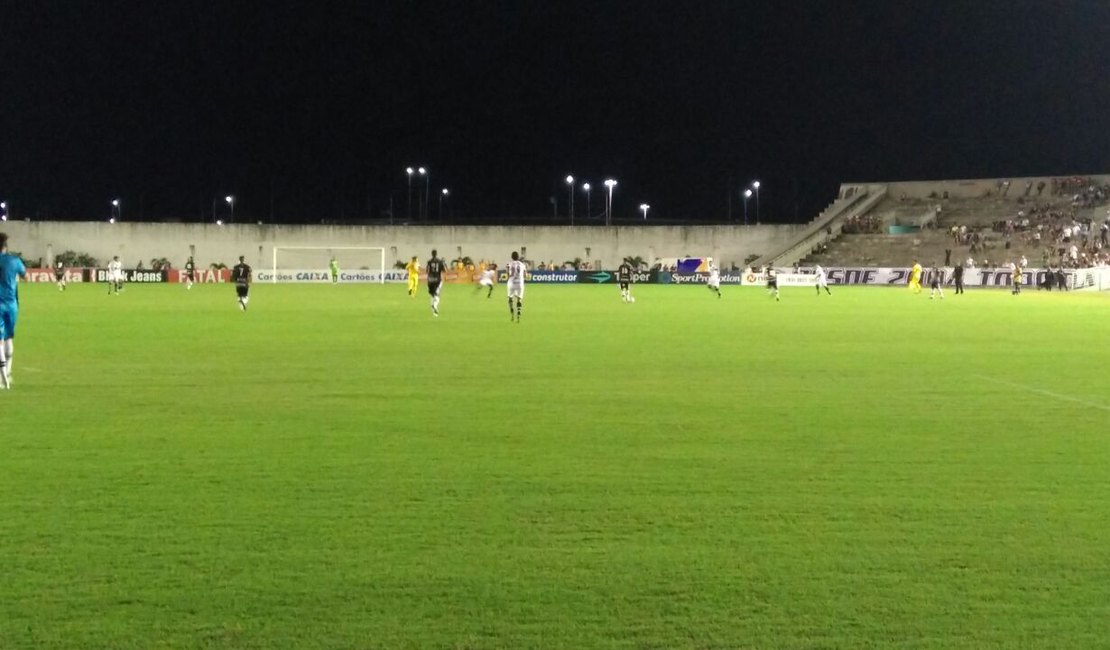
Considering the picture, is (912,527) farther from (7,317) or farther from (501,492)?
(7,317)

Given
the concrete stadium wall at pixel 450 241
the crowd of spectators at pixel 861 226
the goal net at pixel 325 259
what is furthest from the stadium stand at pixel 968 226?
the goal net at pixel 325 259

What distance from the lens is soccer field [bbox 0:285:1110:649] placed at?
5004 millimetres

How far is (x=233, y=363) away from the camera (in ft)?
55.5

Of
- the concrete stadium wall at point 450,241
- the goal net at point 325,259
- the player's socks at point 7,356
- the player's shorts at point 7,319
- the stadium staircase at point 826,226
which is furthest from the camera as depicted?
the concrete stadium wall at point 450,241

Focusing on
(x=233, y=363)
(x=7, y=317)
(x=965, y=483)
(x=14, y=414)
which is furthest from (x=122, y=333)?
(x=965, y=483)

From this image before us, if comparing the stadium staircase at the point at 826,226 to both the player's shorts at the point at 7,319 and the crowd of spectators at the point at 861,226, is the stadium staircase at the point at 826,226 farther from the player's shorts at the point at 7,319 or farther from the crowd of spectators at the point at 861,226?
the player's shorts at the point at 7,319

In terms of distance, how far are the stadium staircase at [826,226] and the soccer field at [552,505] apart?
5993 centimetres

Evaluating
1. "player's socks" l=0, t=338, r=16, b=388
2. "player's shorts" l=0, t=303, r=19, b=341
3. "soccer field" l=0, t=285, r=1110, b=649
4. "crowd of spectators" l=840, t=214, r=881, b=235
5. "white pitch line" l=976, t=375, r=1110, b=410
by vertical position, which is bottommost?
"soccer field" l=0, t=285, r=1110, b=649

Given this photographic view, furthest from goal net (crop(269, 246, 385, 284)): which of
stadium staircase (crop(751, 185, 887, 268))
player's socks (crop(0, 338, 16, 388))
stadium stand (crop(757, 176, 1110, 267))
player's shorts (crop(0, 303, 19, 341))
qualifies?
player's shorts (crop(0, 303, 19, 341))

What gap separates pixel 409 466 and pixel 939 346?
1509cm

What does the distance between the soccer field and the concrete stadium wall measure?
6455 cm

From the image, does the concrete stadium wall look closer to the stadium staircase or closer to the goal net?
the goal net

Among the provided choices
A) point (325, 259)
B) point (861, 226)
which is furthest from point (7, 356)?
point (861, 226)

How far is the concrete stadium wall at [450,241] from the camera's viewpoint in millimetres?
80250
